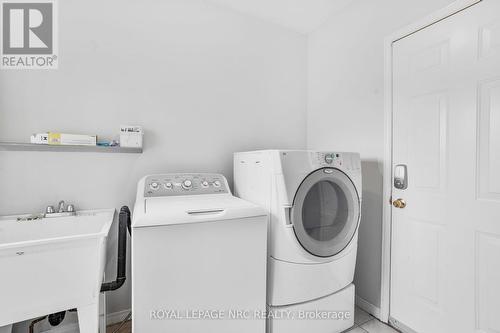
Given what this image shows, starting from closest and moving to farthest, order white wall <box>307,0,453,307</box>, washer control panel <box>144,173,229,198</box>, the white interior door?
the white interior door, washer control panel <box>144,173,229,198</box>, white wall <box>307,0,453,307</box>

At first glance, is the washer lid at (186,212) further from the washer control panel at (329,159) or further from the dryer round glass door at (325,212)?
the washer control panel at (329,159)

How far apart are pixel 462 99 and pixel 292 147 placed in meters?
1.38

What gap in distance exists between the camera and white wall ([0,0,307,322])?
153cm

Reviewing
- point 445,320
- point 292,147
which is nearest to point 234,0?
point 292,147

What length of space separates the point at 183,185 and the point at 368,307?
1.72 metres

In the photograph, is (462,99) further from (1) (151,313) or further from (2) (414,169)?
(1) (151,313)

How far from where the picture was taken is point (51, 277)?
3.59ft

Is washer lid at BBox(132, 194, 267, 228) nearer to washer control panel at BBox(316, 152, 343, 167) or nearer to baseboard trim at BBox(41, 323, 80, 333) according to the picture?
washer control panel at BBox(316, 152, 343, 167)

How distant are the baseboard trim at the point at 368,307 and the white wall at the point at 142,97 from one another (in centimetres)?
150

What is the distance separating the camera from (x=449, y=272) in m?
1.43

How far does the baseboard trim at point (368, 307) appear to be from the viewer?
1.83 m

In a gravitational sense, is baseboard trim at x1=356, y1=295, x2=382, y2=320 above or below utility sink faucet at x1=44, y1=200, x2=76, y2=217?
below

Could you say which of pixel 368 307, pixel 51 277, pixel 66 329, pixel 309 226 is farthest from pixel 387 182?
pixel 66 329

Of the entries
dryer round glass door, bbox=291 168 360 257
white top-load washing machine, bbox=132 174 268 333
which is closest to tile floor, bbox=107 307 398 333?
dryer round glass door, bbox=291 168 360 257
